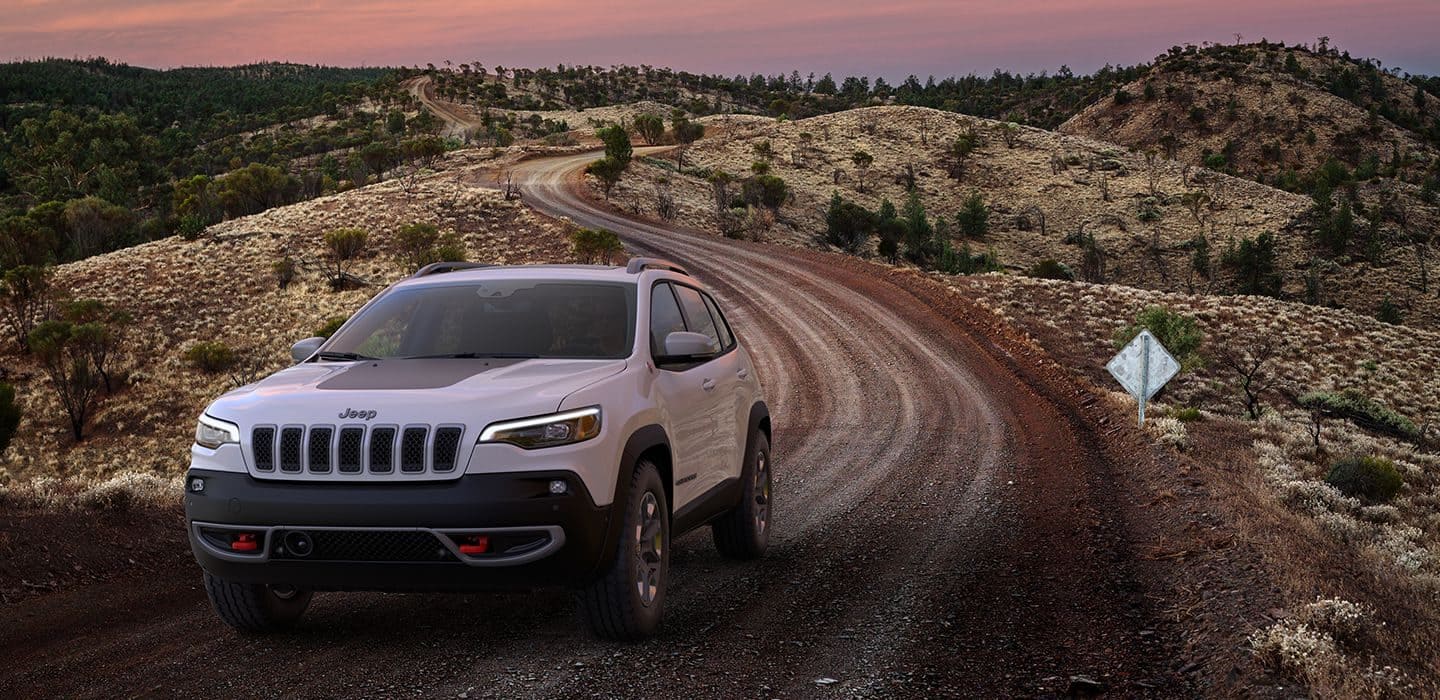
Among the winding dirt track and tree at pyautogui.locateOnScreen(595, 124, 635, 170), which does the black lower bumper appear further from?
tree at pyautogui.locateOnScreen(595, 124, 635, 170)

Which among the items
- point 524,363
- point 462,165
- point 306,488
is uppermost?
point 524,363

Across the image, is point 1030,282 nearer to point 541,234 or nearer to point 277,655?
point 541,234

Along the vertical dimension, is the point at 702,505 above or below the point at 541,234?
above

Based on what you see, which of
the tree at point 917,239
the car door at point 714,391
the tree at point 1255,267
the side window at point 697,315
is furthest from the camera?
the tree at point 1255,267

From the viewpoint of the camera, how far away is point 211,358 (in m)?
34.2

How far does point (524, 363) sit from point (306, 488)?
1362mm

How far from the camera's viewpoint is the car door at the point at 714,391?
720 centimetres

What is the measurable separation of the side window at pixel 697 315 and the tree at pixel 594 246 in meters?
30.5

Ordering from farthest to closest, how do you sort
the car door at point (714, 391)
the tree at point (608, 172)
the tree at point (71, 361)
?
the tree at point (608, 172), the tree at point (71, 361), the car door at point (714, 391)

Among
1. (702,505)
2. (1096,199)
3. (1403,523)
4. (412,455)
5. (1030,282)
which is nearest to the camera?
(412,455)

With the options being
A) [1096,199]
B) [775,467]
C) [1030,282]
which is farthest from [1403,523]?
[1096,199]

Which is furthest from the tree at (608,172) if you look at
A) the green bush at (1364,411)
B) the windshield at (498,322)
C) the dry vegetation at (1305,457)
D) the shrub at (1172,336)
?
the windshield at (498,322)

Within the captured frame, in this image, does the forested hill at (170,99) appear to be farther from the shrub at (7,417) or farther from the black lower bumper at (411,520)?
the black lower bumper at (411,520)

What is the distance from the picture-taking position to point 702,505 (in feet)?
23.1
